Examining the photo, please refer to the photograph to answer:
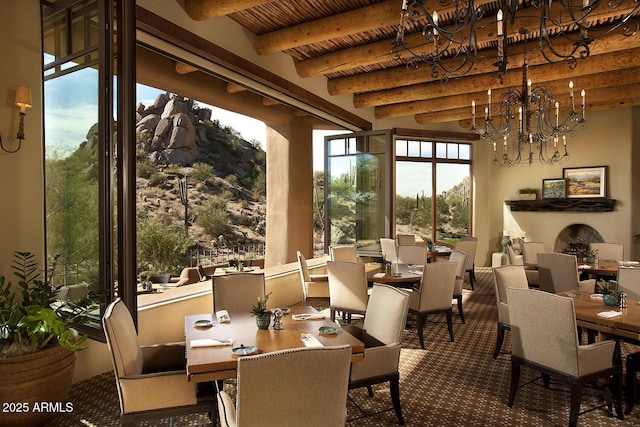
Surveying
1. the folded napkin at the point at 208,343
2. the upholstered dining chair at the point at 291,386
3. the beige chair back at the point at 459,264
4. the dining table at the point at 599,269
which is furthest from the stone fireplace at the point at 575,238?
the upholstered dining chair at the point at 291,386

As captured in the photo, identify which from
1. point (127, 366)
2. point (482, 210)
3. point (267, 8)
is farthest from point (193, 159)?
point (127, 366)

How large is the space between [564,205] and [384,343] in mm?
8236

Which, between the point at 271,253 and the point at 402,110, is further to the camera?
the point at 271,253

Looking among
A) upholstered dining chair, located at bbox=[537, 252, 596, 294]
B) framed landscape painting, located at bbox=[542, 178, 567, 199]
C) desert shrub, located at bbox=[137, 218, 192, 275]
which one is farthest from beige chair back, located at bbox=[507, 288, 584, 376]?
desert shrub, located at bbox=[137, 218, 192, 275]

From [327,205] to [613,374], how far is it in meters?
6.13

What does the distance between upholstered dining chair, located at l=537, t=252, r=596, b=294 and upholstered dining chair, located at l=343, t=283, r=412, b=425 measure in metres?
3.26

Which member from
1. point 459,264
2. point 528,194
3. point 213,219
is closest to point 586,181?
point 528,194

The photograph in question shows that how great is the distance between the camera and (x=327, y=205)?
8641 millimetres

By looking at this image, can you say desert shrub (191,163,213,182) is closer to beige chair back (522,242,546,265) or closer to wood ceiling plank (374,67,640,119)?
wood ceiling plank (374,67,640,119)

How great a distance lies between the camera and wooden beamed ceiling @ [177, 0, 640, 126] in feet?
14.7

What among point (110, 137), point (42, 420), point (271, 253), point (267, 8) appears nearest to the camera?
point (42, 420)

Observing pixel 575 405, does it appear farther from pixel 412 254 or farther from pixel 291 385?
pixel 412 254

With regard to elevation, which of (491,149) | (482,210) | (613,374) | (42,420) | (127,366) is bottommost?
(42,420)

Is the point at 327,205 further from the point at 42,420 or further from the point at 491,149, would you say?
the point at 42,420
